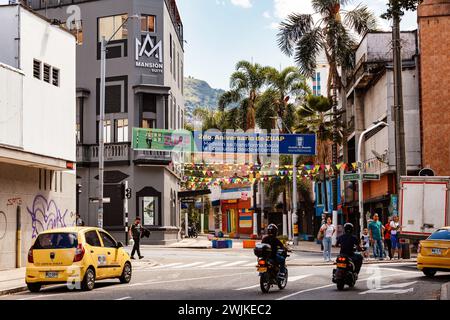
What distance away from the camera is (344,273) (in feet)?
60.7

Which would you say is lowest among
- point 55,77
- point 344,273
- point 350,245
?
point 344,273

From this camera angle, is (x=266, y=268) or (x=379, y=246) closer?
(x=266, y=268)

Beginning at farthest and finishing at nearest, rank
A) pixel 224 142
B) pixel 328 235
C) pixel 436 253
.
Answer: pixel 224 142
pixel 328 235
pixel 436 253

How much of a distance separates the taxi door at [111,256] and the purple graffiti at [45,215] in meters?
8.14

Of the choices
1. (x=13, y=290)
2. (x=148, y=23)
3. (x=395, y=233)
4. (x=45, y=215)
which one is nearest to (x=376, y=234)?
(x=395, y=233)

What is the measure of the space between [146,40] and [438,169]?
2183cm

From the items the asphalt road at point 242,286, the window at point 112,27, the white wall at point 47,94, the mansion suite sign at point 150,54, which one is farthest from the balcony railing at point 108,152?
the asphalt road at point 242,286

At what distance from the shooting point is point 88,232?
20469mm

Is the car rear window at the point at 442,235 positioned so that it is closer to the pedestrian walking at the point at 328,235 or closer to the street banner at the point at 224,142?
the pedestrian walking at the point at 328,235

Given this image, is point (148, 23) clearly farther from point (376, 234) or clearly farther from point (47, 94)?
point (376, 234)

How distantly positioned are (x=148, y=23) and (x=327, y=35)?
12.8m

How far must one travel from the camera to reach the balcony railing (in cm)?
5128

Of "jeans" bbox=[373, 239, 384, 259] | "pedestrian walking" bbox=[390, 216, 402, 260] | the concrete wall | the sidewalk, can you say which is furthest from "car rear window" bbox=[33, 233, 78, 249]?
"pedestrian walking" bbox=[390, 216, 402, 260]

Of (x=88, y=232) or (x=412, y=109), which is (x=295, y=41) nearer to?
(x=412, y=109)
